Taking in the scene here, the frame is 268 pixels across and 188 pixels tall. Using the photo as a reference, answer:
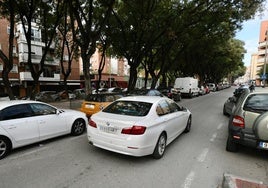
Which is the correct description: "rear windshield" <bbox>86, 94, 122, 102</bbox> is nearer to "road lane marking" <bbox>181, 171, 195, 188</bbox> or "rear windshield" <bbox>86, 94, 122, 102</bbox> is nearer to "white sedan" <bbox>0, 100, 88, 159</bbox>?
"white sedan" <bbox>0, 100, 88, 159</bbox>

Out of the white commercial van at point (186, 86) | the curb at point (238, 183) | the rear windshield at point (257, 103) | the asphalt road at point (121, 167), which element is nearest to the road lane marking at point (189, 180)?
the asphalt road at point (121, 167)

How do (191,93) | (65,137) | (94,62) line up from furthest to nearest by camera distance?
(94,62) < (191,93) < (65,137)

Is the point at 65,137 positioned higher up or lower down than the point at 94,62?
lower down

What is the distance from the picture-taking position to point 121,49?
1680cm

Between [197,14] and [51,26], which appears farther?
[51,26]

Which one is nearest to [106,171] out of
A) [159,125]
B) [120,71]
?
[159,125]

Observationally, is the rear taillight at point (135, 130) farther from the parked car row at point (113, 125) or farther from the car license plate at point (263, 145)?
the car license plate at point (263, 145)

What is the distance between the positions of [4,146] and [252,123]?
19.3 feet

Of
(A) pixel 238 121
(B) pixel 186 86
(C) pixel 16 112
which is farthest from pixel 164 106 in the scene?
(B) pixel 186 86

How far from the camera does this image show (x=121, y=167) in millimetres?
3836

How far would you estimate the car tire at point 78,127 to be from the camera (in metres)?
6.04

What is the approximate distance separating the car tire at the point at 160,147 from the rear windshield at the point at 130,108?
0.73 metres

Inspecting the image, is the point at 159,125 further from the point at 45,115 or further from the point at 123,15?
the point at 123,15

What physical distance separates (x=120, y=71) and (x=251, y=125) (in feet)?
167
